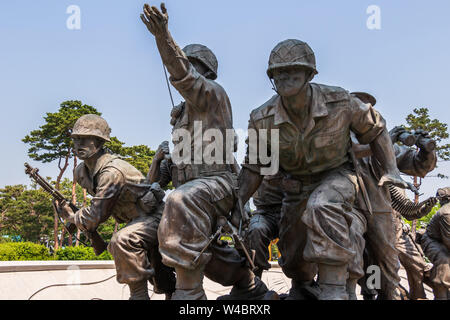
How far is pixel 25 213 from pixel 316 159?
82.6 feet

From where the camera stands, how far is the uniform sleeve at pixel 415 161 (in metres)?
5.34

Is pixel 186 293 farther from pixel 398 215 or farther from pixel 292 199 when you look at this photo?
pixel 398 215

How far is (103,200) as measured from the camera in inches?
181

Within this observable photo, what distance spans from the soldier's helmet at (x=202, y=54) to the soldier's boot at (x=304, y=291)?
2.30 meters

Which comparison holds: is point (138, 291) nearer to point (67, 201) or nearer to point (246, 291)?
point (246, 291)

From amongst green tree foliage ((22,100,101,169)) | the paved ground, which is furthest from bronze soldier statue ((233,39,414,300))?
green tree foliage ((22,100,101,169))

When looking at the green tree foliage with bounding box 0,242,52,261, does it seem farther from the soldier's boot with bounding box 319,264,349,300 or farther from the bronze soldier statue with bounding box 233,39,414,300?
the soldier's boot with bounding box 319,264,349,300

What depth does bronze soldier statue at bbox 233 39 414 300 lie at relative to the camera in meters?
3.69

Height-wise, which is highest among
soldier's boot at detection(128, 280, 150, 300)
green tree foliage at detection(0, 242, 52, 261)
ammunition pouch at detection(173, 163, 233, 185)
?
ammunition pouch at detection(173, 163, 233, 185)

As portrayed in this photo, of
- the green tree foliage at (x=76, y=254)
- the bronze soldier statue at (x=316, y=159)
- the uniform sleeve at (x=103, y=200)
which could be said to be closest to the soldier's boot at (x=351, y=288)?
the bronze soldier statue at (x=316, y=159)

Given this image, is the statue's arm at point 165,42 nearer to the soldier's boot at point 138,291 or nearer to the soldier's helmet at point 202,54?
the soldier's helmet at point 202,54

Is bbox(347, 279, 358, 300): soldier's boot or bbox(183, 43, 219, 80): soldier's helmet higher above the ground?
bbox(183, 43, 219, 80): soldier's helmet
